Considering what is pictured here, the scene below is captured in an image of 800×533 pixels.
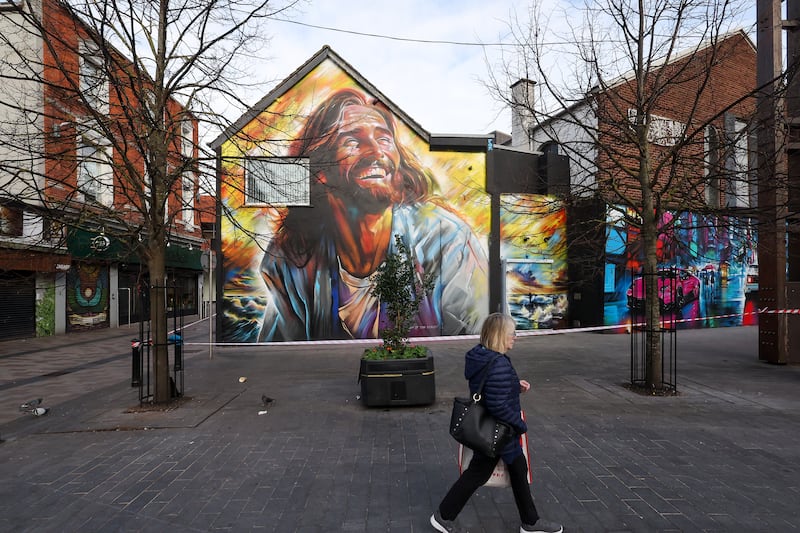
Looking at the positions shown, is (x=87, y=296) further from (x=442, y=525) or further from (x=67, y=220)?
(x=442, y=525)

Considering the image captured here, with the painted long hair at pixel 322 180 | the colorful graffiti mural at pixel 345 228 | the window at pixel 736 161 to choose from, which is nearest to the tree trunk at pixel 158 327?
the colorful graffiti mural at pixel 345 228

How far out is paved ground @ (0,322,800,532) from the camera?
362 centimetres

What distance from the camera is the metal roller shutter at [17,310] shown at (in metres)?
15.0

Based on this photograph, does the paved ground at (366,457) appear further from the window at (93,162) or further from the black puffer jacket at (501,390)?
Answer: the window at (93,162)

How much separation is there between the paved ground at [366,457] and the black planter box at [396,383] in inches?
8.8

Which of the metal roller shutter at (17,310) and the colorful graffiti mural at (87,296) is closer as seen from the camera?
the metal roller shutter at (17,310)

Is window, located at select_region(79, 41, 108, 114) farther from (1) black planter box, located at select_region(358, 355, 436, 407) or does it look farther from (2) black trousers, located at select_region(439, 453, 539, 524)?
(2) black trousers, located at select_region(439, 453, 539, 524)

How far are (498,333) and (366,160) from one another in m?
12.3

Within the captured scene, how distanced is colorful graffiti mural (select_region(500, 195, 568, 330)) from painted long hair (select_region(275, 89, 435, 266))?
354 cm

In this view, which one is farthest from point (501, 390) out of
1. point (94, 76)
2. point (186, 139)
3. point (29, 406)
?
point (94, 76)

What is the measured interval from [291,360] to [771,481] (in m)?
9.52

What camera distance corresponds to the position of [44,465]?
15.8ft

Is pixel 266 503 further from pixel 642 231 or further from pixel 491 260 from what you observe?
pixel 491 260

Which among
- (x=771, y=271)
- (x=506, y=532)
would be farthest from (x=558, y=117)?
(x=506, y=532)
